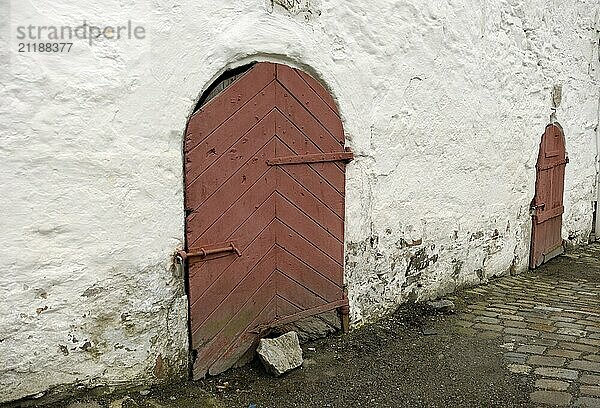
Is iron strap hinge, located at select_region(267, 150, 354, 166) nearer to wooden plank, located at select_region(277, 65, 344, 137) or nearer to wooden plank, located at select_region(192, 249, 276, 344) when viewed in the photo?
wooden plank, located at select_region(277, 65, 344, 137)

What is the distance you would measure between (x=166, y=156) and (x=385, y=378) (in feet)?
6.81

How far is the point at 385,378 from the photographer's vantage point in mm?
4344

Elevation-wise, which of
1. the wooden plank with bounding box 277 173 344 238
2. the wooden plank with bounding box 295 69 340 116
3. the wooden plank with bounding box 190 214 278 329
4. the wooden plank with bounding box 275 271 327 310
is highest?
the wooden plank with bounding box 295 69 340 116

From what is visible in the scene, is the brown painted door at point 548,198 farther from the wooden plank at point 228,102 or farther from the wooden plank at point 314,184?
the wooden plank at point 228,102

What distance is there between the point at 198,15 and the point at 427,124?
2535 millimetres

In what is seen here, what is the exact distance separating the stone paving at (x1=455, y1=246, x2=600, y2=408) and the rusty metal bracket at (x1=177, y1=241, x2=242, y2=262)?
6.92 feet

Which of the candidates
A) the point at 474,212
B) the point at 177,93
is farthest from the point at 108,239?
the point at 474,212

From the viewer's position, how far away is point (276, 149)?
14.5ft

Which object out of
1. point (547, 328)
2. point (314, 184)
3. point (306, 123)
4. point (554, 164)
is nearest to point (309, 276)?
point (314, 184)

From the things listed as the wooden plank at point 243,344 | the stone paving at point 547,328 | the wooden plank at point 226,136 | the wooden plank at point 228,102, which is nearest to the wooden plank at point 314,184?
the wooden plank at point 226,136

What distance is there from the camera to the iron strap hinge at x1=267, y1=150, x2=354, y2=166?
443 centimetres

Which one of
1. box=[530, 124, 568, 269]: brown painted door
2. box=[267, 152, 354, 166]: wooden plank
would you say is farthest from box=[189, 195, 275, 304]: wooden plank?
box=[530, 124, 568, 269]: brown painted door

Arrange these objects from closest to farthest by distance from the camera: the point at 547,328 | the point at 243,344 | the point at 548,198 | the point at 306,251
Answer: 1. the point at 243,344
2. the point at 306,251
3. the point at 547,328
4. the point at 548,198

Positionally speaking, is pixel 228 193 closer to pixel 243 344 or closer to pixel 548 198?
pixel 243 344
